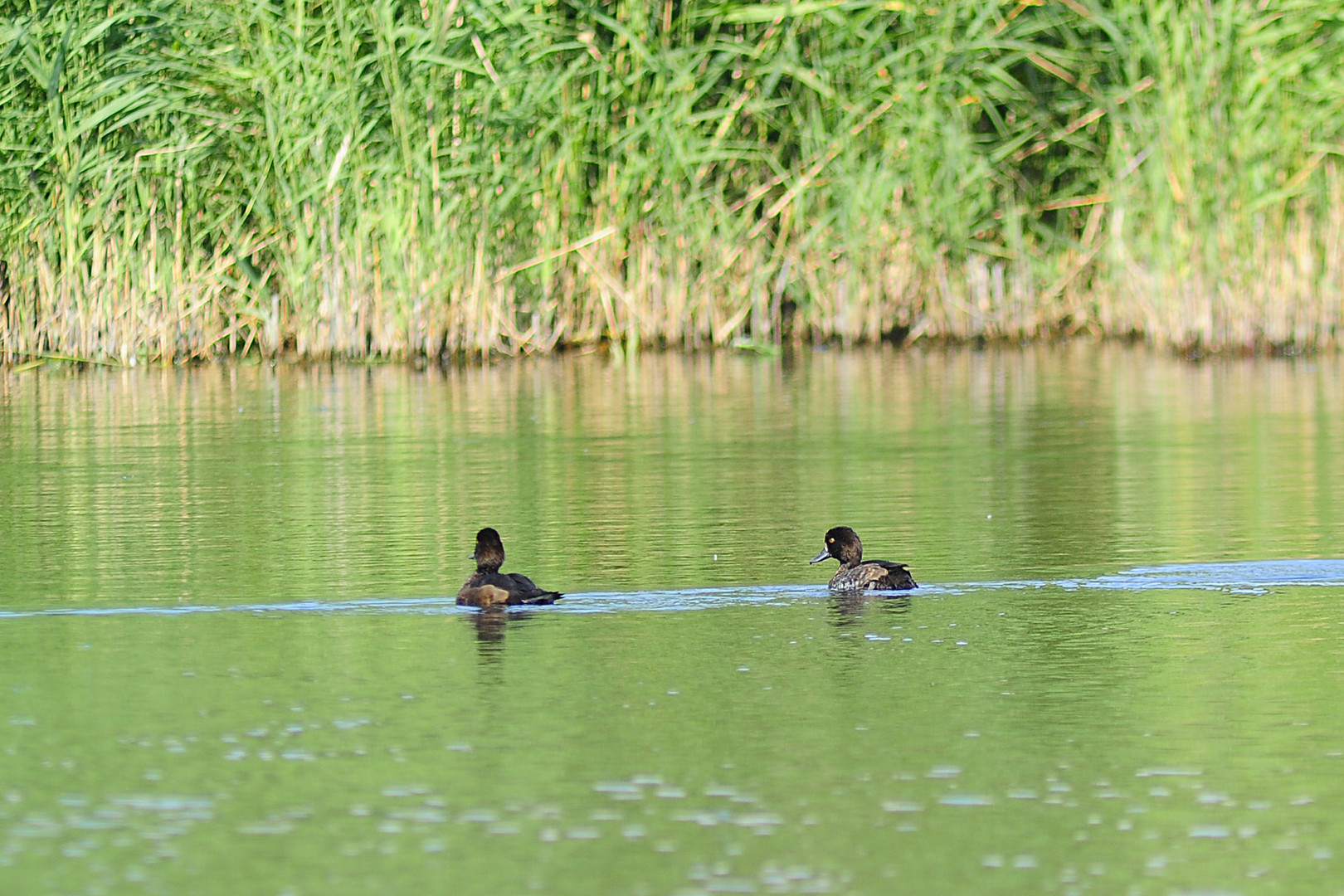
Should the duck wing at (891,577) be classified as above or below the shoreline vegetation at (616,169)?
below

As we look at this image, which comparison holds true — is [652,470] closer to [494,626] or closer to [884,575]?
[884,575]

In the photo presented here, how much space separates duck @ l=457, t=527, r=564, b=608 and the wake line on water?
0.05m

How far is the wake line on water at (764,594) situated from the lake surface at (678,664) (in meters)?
0.03

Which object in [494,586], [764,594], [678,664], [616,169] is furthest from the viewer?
[616,169]

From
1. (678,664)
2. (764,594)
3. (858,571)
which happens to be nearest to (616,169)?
(764,594)

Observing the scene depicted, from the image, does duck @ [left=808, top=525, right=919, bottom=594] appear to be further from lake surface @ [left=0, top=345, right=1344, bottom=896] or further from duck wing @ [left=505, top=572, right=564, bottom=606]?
duck wing @ [left=505, top=572, right=564, bottom=606]

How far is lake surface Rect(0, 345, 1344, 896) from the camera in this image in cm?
547

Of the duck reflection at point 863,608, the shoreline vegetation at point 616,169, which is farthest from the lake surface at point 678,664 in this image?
the shoreline vegetation at point 616,169

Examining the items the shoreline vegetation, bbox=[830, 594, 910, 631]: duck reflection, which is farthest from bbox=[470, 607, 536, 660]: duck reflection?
the shoreline vegetation

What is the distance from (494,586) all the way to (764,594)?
3.32 feet

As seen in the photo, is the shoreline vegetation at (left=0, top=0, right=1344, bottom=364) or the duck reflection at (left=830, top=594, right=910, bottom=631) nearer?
the duck reflection at (left=830, top=594, right=910, bottom=631)

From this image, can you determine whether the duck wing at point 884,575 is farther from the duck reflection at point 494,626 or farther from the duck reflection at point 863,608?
the duck reflection at point 494,626

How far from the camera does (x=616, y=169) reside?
2039 cm

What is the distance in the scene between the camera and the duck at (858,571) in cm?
873
